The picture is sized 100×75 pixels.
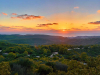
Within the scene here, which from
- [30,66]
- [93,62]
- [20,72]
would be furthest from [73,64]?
[30,66]

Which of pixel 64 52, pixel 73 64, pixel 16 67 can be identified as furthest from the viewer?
pixel 64 52

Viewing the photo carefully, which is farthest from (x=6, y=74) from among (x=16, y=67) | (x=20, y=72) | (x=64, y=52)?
(x=64, y=52)

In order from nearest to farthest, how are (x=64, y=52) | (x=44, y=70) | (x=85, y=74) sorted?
(x=85, y=74), (x=44, y=70), (x=64, y=52)

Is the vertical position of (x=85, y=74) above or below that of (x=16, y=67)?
above

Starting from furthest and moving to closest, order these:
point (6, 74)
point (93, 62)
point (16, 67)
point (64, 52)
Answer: point (64, 52) < point (16, 67) < point (93, 62) < point (6, 74)

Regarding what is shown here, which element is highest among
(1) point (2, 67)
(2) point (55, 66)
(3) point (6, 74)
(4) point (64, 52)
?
(1) point (2, 67)

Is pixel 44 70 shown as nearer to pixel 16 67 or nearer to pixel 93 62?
pixel 16 67

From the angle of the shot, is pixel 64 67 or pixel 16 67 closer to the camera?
pixel 16 67

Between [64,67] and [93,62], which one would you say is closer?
[93,62]

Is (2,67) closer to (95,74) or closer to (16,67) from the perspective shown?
(16,67)
